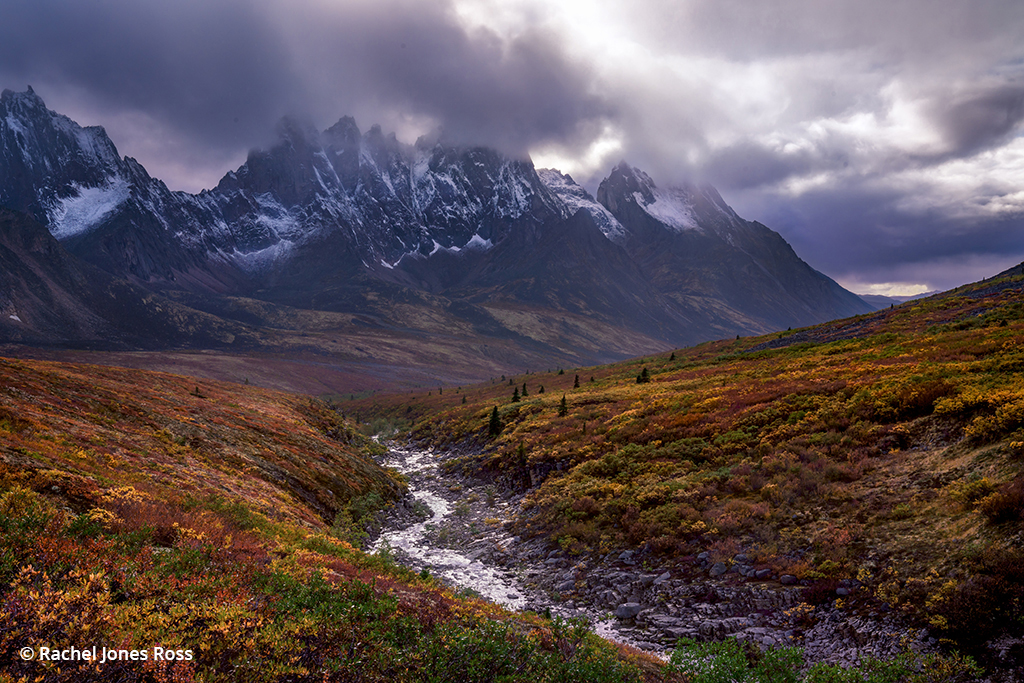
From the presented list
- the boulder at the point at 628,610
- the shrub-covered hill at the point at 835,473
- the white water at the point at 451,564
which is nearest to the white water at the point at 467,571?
the white water at the point at 451,564

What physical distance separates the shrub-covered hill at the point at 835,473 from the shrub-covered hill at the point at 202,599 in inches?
287

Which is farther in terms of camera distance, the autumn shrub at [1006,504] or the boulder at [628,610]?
the boulder at [628,610]

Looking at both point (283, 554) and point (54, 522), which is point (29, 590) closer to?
point (54, 522)

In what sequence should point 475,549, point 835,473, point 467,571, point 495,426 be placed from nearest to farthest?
point 835,473, point 467,571, point 475,549, point 495,426

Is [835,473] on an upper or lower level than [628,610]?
upper

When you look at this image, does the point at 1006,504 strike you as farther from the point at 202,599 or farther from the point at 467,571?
the point at 202,599

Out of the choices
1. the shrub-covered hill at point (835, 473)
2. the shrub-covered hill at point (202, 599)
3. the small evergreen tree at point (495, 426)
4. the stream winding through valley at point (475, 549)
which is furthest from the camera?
the small evergreen tree at point (495, 426)

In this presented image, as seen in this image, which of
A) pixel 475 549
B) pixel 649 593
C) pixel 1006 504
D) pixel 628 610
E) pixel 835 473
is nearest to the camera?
pixel 1006 504

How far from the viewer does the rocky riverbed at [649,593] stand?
36.8 feet

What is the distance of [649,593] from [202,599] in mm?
13142

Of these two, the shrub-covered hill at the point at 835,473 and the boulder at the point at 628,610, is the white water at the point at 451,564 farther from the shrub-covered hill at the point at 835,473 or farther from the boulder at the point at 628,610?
the boulder at the point at 628,610

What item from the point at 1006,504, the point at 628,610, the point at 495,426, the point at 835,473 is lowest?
the point at 628,610

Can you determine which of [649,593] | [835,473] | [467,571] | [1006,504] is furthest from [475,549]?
[1006,504]

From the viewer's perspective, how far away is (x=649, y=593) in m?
15.3
